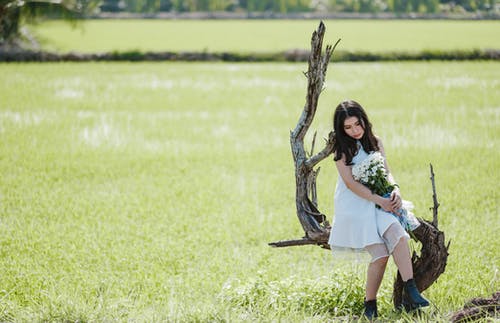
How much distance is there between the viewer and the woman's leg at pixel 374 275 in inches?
154

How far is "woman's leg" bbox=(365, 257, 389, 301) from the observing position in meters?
3.91

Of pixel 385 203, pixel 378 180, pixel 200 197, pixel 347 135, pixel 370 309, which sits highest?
pixel 347 135

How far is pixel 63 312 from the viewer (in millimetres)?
4102

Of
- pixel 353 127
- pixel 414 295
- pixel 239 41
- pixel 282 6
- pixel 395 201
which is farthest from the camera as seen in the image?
pixel 282 6

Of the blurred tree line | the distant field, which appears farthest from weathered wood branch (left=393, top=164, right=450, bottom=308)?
the blurred tree line

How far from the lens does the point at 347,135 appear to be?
4.04 meters

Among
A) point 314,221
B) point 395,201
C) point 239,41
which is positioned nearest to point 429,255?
point 395,201

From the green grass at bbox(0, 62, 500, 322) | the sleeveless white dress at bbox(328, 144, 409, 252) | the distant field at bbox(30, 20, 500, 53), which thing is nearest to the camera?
the sleeveless white dress at bbox(328, 144, 409, 252)

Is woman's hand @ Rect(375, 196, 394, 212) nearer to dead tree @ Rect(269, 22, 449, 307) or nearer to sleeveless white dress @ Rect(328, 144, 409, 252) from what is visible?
sleeveless white dress @ Rect(328, 144, 409, 252)

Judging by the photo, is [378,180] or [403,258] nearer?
[403,258]

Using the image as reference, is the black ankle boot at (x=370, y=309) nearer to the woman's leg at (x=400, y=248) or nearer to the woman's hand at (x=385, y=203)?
the woman's leg at (x=400, y=248)

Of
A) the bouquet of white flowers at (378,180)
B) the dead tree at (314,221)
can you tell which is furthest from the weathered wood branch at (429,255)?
the bouquet of white flowers at (378,180)

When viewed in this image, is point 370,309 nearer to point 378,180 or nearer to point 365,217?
point 365,217

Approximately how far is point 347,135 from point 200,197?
14.6ft
